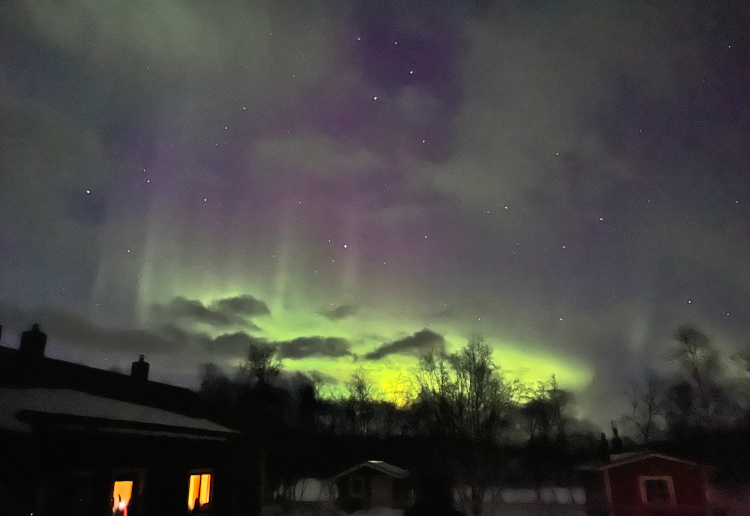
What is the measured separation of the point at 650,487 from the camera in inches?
607

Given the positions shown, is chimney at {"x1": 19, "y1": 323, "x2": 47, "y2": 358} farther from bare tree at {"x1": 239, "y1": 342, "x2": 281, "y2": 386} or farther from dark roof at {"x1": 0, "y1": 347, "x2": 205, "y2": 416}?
bare tree at {"x1": 239, "y1": 342, "x2": 281, "y2": 386}

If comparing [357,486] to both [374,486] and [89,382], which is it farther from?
[89,382]

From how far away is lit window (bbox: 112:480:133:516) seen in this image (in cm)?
955

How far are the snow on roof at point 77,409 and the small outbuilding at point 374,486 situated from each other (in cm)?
906

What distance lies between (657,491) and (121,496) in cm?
1481

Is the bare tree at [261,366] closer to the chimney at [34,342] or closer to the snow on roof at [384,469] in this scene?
the snow on roof at [384,469]

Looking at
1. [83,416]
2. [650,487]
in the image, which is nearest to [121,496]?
[83,416]

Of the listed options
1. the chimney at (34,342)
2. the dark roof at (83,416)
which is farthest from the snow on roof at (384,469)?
the chimney at (34,342)

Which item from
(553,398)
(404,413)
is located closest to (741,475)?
(553,398)

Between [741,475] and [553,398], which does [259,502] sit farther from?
[553,398]


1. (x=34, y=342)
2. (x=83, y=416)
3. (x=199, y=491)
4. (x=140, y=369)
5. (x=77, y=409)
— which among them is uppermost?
(x=34, y=342)

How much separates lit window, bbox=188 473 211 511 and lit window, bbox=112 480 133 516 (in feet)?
5.65

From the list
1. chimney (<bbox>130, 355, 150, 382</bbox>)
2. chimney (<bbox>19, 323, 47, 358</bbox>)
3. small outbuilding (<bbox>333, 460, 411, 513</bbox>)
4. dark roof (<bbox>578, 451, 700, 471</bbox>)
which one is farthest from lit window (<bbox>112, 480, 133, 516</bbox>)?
dark roof (<bbox>578, 451, 700, 471</bbox>)

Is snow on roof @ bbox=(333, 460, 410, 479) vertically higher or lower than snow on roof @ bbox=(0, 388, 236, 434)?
lower
